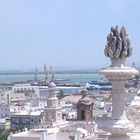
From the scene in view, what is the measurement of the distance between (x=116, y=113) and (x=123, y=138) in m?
0.27

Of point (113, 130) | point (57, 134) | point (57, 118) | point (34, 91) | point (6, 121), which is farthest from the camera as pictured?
point (34, 91)

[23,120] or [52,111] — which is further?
[23,120]

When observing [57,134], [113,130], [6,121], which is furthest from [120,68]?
[6,121]

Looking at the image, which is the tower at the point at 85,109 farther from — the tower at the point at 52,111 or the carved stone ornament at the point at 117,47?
the carved stone ornament at the point at 117,47

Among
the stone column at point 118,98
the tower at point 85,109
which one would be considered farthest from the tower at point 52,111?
the stone column at point 118,98

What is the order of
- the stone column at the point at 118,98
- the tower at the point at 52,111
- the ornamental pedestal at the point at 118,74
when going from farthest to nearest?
the tower at the point at 52,111
the stone column at the point at 118,98
the ornamental pedestal at the point at 118,74

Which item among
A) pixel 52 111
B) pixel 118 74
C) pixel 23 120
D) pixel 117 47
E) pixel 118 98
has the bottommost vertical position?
pixel 23 120

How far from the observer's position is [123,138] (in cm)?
529

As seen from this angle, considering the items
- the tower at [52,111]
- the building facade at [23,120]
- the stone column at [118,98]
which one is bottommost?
the building facade at [23,120]

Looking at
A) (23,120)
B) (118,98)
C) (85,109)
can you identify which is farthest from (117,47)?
(23,120)

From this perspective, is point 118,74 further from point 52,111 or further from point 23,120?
point 23,120

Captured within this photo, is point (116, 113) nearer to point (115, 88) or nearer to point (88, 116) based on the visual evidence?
point (115, 88)

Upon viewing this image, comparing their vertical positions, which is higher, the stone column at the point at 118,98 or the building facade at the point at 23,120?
the stone column at the point at 118,98

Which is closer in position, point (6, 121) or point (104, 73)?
point (104, 73)
